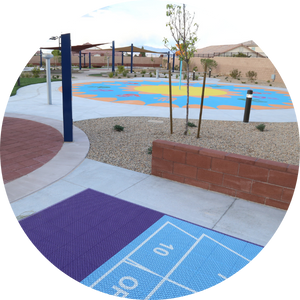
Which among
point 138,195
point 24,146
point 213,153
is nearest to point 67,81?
point 24,146

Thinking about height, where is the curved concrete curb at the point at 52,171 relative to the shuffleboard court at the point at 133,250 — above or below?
above

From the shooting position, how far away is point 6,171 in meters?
5.84

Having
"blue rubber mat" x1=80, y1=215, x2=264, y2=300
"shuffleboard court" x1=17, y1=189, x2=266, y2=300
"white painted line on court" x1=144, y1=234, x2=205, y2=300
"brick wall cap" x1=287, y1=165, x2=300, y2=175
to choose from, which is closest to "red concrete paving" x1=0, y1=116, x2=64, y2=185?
"shuffleboard court" x1=17, y1=189, x2=266, y2=300

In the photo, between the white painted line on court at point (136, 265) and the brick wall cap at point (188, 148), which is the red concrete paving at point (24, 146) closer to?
the brick wall cap at point (188, 148)

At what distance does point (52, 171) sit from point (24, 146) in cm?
199

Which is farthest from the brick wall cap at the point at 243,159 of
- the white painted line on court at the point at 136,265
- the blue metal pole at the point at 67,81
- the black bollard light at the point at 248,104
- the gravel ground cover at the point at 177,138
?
the black bollard light at the point at 248,104

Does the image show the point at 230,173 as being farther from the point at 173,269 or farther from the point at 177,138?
the point at 177,138

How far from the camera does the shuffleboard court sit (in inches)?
119

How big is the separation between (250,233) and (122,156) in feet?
12.6

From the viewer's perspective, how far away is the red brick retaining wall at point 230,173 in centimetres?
475

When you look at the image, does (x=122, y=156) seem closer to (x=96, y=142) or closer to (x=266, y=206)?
(x=96, y=142)

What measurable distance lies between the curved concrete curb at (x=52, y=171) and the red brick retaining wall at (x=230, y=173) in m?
1.92

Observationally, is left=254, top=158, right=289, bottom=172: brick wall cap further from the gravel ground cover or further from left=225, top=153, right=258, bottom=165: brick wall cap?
the gravel ground cover

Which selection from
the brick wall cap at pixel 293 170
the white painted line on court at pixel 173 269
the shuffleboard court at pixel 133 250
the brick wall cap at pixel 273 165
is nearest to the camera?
the white painted line on court at pixel 173 269
